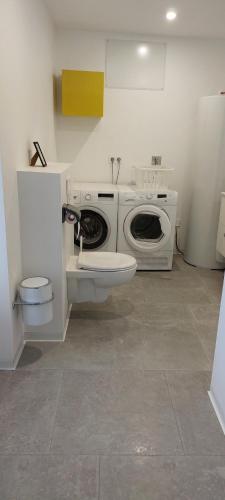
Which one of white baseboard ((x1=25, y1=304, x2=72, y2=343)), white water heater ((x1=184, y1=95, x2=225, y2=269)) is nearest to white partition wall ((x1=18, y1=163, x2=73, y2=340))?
white baseboard ((x1=25, y1=304, x2=72, y2=343))

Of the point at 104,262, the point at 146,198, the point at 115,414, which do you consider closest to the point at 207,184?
the point at 146,198

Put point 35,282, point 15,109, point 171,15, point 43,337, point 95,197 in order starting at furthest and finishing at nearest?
point 95,197
point 171,15
point 43,337
point 35,282
point 15,109

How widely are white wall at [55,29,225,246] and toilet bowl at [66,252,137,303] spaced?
1721 mm

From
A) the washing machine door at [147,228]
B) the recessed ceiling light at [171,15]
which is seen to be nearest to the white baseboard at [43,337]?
the washing machine door at [147,228]

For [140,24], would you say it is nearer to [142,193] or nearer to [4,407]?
[142,193]

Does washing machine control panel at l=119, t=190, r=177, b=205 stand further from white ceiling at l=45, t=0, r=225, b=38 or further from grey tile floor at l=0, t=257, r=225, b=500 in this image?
white ceiling at l=45, t=0, r=225, b=38

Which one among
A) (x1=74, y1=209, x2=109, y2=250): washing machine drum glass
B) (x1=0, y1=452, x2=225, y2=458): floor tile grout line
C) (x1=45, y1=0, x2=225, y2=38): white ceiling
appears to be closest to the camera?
(x1=0, y1=452, x2=225, y2=458): floor tile grout line

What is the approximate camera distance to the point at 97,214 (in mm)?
3613

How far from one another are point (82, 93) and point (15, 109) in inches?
68.1

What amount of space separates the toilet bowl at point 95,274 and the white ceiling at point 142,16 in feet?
6.86

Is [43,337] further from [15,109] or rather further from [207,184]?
[207,184]

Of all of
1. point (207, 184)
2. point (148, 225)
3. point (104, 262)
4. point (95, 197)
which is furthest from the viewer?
point (148, 225)

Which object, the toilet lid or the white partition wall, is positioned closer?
the white partition wall

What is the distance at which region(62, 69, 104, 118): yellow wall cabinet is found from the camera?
3.49 metres
